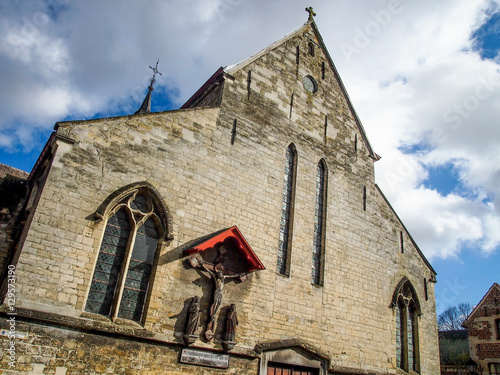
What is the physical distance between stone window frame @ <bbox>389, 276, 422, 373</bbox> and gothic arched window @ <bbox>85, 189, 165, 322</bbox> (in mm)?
8183

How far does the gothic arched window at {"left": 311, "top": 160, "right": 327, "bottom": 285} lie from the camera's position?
37.9 feet

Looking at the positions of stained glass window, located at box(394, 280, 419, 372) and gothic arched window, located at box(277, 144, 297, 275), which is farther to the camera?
stained glass window, located at box(394, 280, 419, 372)

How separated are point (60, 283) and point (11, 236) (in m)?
1.86

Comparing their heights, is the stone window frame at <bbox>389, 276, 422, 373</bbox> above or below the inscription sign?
above

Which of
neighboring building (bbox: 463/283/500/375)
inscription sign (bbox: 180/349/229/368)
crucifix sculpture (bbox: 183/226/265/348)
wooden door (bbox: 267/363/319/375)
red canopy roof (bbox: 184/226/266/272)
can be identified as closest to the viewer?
inscription sign (bbox: 180/349/229/368)

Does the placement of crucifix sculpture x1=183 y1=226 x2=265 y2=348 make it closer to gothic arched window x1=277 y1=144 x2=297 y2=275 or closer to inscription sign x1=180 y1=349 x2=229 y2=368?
inscription sign x1=180 y1=349 x2=229 y2=368

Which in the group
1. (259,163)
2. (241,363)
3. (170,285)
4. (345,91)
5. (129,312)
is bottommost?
(241,363)

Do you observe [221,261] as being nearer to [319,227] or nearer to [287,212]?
[287,212]

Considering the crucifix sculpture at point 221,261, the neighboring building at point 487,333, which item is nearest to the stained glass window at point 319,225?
the crucifix sculpture at point 221,261

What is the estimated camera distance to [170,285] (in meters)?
8.70

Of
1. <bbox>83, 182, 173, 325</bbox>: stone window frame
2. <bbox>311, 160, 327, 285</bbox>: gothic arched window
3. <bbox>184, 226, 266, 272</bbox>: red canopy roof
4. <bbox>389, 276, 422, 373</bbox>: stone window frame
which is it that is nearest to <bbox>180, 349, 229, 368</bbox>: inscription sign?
<bbox>83, 182, 173, 325</bbox>: stone window frame

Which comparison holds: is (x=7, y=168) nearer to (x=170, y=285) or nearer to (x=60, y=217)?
(x=60, y=217)

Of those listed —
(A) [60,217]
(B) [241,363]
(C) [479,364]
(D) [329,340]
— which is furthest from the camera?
(C) [479,364]

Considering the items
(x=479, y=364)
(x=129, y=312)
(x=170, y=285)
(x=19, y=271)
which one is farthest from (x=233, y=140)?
(x=479, y=364)
